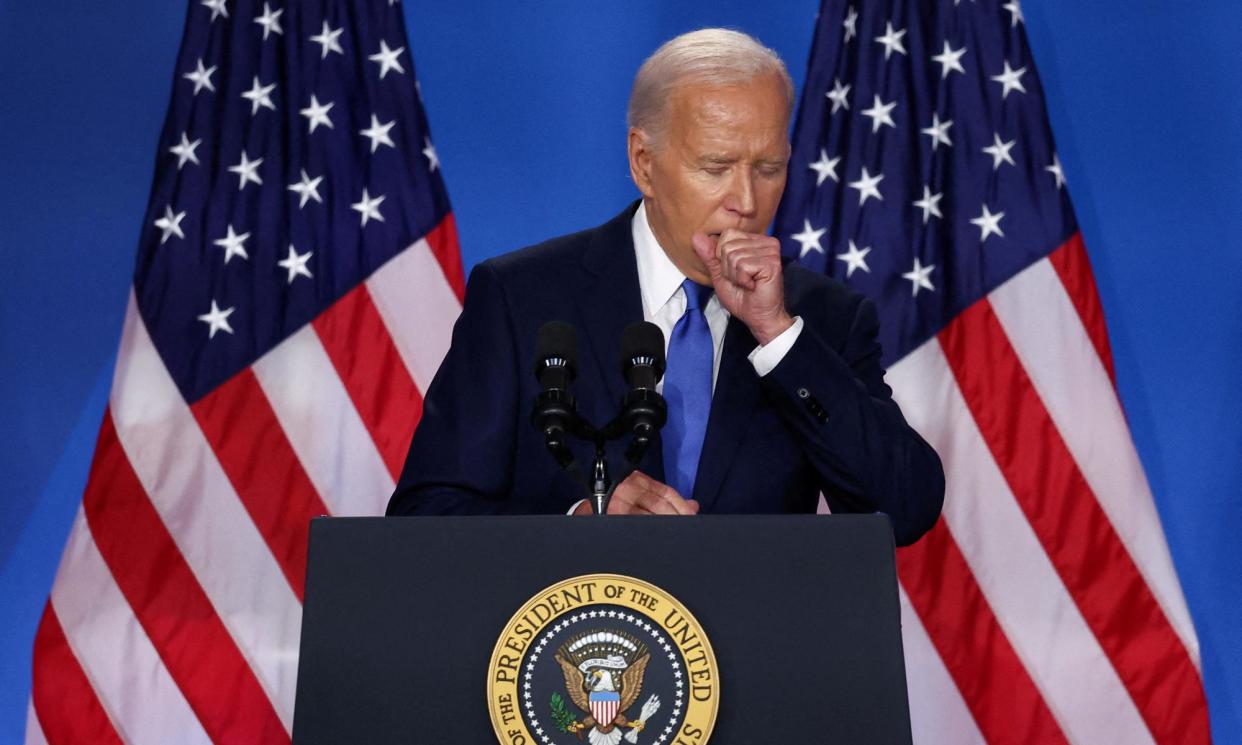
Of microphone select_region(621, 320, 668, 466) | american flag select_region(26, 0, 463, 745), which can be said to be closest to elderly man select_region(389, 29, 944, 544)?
microphone select_region(621, 320, 668, 466)

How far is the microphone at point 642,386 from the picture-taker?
1.42 metres

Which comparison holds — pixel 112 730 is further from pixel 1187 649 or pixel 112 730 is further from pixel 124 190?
pixel 1187 649

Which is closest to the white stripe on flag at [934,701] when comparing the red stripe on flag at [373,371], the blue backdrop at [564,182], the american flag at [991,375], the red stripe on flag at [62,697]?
the american flag at [991,375]

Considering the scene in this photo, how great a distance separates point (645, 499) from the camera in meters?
1.52

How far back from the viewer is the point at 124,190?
3.77 m

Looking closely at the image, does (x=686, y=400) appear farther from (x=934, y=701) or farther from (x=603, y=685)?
(x=934, y=701)

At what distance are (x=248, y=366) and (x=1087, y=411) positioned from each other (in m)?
2.08

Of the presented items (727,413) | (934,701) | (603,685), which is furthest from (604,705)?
(934,701)

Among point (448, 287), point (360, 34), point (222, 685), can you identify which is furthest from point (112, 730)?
point (360, 34)

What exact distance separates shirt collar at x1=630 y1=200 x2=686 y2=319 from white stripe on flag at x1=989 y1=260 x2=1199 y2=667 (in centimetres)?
162

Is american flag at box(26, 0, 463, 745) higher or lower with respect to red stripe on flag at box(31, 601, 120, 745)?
higher

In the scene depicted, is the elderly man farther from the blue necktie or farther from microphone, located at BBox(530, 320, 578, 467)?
microphone, located at BBox(530, 320, 578, 467)

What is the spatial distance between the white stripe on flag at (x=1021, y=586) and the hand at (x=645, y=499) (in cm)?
192

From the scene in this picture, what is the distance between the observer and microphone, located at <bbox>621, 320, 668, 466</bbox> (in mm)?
1415
